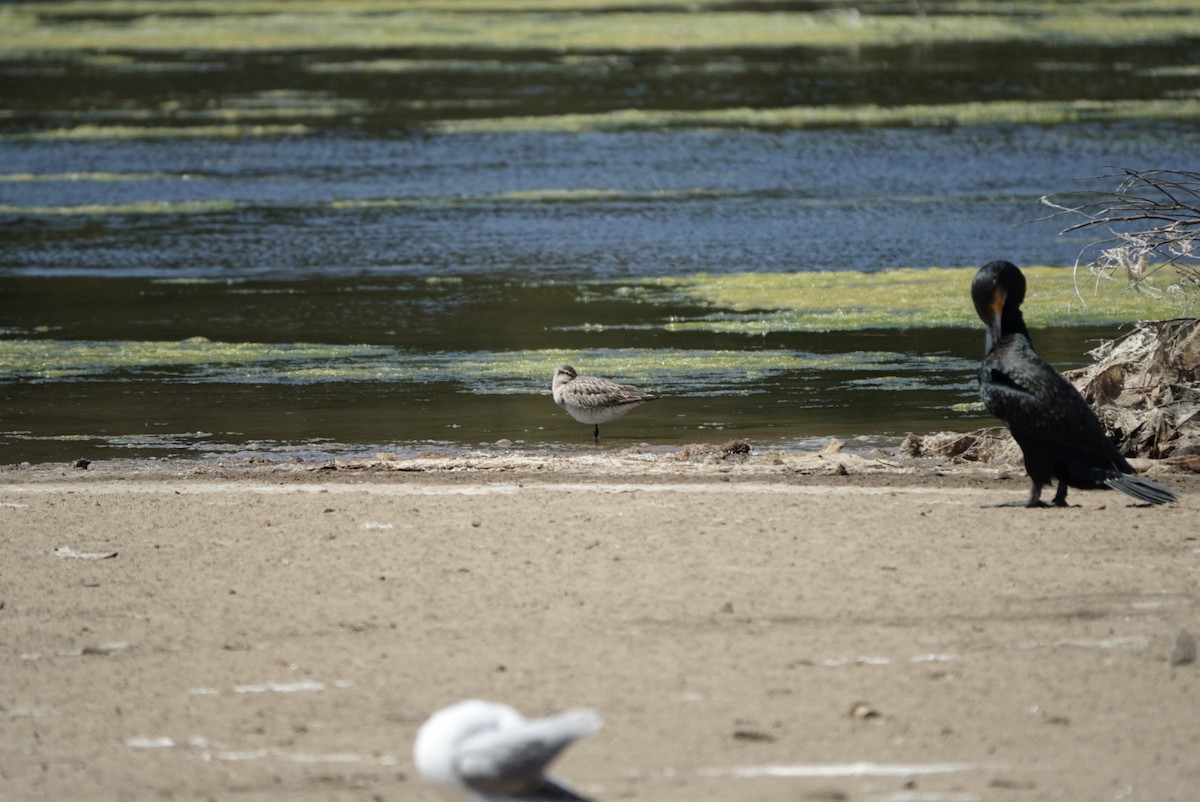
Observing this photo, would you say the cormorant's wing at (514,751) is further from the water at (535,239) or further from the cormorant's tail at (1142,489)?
the water at (535,239)

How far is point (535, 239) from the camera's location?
881 inches

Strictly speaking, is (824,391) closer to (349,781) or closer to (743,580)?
(743,580)

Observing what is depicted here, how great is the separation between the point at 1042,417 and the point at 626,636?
9.12 feet

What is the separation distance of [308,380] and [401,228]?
28.1ft

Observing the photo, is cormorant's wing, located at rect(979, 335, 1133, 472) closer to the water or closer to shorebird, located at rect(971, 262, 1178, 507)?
shorebird, located at rect(971, 262, 1178, 507)

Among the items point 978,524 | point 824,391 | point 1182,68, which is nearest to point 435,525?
point 978,524

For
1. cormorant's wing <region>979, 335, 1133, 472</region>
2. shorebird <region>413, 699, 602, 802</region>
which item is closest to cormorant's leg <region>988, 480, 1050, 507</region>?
cormorant's wing <region>979, 335, 1133, 472</region>

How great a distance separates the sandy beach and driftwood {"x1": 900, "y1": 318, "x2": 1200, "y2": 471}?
1.10 meters

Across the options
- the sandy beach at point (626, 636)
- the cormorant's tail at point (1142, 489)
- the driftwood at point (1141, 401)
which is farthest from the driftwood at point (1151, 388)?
the cormorant's tail at point (1142, 489)

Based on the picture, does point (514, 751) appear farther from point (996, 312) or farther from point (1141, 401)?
point (1141, 401)

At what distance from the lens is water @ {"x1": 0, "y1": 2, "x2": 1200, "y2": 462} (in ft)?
46.3

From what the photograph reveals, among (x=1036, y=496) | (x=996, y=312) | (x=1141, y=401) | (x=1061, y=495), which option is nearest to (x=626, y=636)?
(x=1036, y=496)

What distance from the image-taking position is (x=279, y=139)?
3222 centimetres

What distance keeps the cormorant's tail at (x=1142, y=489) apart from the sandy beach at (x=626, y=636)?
0.42 ft
